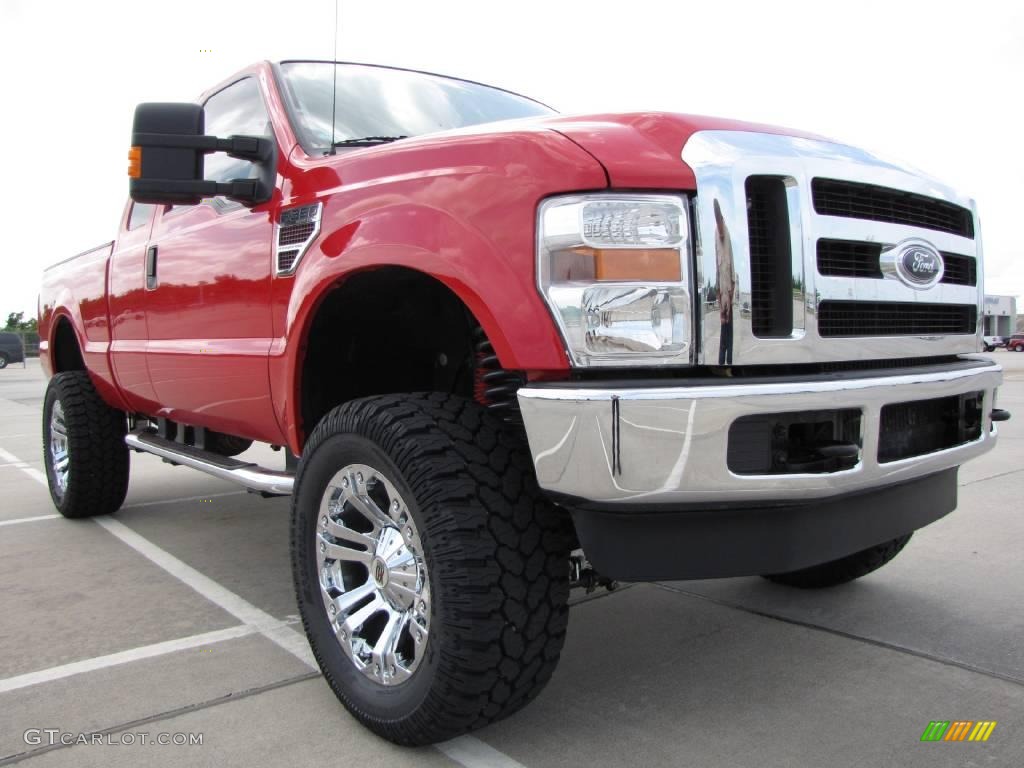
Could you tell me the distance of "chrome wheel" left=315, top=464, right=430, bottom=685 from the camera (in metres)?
2.26

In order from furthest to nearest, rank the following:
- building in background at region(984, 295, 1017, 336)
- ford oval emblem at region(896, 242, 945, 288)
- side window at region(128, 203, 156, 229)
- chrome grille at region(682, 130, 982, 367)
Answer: side window at region(128, 203, 156, 229), building in background at region(984, 295, 1017, 336), ford oval emblem at region(896, 242, 945, 288), chrome grille at region(682, 130, 982, 367)

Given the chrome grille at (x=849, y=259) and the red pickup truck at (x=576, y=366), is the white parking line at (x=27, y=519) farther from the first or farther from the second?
the chrome grille at (x=849, y=259)

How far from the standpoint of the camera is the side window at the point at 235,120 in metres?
3.33

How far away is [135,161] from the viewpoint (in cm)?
272

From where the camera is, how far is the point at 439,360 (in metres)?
3.07

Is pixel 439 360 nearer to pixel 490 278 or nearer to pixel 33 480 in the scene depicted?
pixel 490 278

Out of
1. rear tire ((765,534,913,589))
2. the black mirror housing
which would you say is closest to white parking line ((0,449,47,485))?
the black mirror housing

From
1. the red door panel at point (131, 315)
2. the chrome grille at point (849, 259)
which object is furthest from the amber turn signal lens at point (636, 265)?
the red door panel at point (131, 315)

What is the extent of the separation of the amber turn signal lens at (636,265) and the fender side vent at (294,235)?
3.63 ft

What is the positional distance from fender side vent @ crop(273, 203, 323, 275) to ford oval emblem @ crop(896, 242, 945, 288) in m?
1.67

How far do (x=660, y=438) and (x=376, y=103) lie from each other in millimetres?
2112

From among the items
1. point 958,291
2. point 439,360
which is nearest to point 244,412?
point 439,360

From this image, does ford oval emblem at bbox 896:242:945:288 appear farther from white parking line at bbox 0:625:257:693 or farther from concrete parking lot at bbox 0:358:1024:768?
white parking line at bbox 0:625:257:693

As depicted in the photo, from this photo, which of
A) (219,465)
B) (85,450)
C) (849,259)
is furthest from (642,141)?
(85,450)
